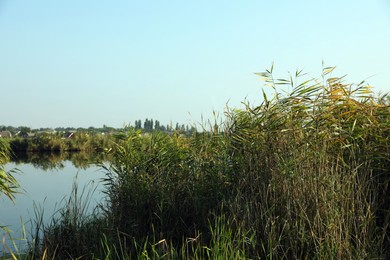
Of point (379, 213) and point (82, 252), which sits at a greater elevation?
point (379, 213)

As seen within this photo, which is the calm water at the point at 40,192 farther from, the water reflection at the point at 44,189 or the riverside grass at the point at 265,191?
the riverside grass at the point at 265,191

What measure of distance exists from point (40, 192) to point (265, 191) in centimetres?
1327

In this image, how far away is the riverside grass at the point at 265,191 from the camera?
144 inches

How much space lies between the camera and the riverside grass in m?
3.66

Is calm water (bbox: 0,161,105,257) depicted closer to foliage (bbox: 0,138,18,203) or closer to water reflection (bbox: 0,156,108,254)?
water reflection (bbox: 0,156,108,254)

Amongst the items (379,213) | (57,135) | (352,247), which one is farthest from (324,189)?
(57,135)

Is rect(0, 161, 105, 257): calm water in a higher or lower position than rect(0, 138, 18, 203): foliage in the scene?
lower

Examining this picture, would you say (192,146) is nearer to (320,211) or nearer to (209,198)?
(209,198)

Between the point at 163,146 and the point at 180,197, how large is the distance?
5.50 ft

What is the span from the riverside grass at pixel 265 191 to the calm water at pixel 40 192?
1296 millimetres

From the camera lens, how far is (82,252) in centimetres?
489

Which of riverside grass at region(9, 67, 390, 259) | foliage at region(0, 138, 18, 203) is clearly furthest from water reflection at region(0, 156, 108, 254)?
riverside grass at region(9, 67, 390, 259)

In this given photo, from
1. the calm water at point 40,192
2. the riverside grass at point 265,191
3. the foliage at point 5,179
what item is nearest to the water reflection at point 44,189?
the calm water at point 40,192

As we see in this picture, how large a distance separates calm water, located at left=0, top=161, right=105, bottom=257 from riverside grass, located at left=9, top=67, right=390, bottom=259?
1.30 metres
